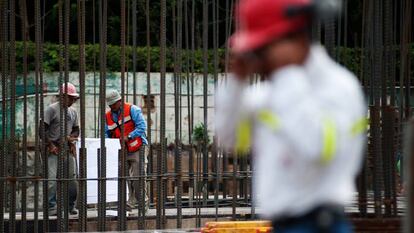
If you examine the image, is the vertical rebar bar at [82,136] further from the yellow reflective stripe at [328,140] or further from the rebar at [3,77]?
the yellow reflective stripe at [328,140]

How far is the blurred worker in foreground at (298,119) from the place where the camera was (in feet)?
15.1

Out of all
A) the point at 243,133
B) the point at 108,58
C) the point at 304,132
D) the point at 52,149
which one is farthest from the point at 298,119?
the point at 108,58

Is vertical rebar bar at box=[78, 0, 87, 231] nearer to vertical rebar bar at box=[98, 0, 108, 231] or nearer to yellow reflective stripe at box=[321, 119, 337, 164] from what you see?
vertical rebar bar at box=[98, 0, 108, 231]

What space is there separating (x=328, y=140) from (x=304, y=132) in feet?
0.30

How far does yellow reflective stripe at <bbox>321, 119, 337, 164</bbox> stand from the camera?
459 cm

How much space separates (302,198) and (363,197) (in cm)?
458

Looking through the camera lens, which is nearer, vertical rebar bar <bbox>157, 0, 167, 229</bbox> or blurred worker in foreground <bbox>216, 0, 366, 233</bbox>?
blurred worker in foreground <bbox>216, 0, 366, 233</bbox>

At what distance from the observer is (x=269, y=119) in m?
4.68

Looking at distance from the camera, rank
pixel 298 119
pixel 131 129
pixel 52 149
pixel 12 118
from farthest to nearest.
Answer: pixel 131 129 → pixel 52 149 → pixel 12 118 → pixel 298 119

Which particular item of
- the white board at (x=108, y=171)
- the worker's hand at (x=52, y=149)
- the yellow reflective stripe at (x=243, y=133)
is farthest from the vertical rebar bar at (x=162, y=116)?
the yellow reflective stripe at (x=243, y=133)

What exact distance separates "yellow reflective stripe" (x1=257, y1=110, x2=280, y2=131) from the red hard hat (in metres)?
0.24

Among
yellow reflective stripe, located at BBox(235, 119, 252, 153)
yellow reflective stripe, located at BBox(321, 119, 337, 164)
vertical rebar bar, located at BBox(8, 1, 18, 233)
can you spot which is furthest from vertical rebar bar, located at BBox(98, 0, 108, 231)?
yellow reflective stripe, located at BBox(321, 119, 337, 164)

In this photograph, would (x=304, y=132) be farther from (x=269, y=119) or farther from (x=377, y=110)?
(x=377, y=110)

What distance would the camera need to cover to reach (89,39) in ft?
98.5
